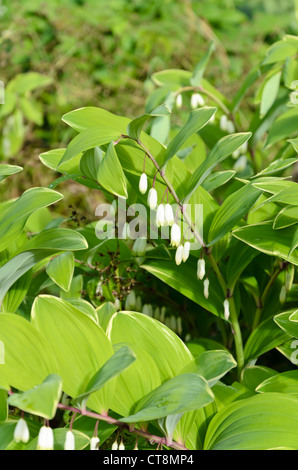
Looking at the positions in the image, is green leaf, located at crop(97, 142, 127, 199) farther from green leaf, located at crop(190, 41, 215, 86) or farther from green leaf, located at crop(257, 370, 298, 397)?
green leaf, located at crop(190, 41, 215, 86)

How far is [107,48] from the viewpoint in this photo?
12.0 ft

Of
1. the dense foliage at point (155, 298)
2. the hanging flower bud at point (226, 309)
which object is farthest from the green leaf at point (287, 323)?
the hanging flower bud at point (226, 309)

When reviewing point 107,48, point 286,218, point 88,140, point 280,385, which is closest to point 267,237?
point 286,218

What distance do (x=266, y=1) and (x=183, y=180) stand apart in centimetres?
387

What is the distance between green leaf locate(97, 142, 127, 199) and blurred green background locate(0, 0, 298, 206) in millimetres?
2300

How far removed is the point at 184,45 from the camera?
3705 mm

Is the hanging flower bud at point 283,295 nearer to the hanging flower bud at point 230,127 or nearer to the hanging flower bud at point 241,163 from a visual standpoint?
the hanging flower bud at point 241,163

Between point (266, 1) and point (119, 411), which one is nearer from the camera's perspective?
point (119, 411)

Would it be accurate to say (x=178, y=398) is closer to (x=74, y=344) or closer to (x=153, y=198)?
Answer: (x=74, y=344)

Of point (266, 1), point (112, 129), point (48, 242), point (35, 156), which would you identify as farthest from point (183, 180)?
point (266, 1)

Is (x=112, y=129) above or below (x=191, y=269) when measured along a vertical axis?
above

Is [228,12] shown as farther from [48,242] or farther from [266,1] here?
[48,242]

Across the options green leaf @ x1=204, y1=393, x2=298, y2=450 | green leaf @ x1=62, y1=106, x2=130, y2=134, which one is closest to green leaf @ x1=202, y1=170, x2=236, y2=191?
green leaf @ x1=62, y1=106, x2=130, y2=134

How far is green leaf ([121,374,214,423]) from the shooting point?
2.24 ft
